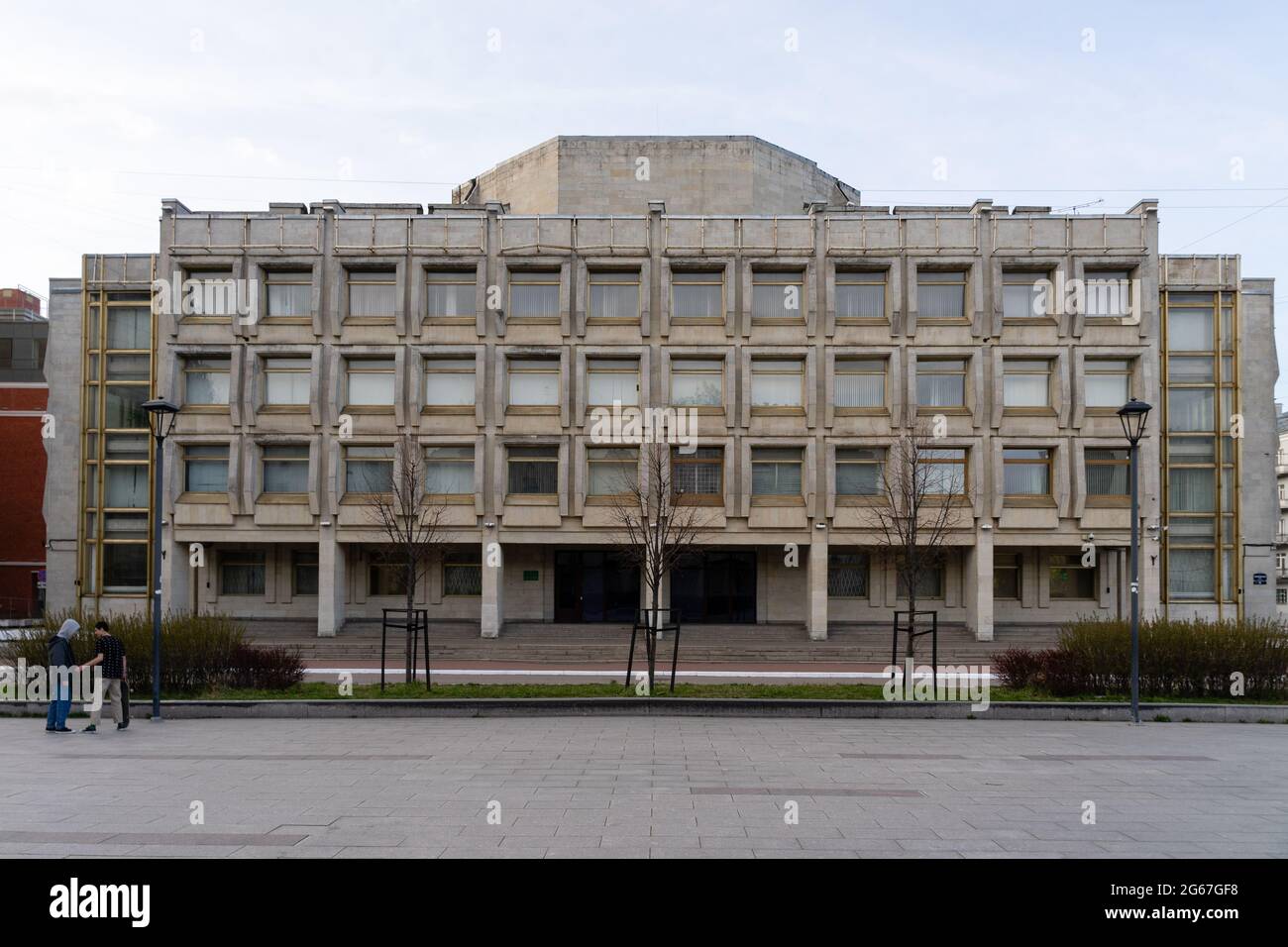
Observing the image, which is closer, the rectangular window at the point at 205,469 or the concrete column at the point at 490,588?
the concrete column at the point at 490,588

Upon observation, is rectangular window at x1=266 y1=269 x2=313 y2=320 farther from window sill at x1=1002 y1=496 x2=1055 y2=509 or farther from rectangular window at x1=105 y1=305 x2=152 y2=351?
window sill at x1=1002 y1=496 x2=1055 y2=509

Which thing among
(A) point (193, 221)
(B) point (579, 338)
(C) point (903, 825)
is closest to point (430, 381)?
(B) point (579, 338)

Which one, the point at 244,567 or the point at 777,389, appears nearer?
the point at 777,389

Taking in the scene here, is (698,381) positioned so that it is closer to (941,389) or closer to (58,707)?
(941,389)

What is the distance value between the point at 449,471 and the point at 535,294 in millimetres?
8094

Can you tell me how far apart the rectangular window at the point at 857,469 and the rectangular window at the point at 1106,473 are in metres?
8.41

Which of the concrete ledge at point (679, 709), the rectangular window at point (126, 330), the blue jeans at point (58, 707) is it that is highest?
the rectangular window at point (126, 330)

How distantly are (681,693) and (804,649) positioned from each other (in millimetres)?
16692

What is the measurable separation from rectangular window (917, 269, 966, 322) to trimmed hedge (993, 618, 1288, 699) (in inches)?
834

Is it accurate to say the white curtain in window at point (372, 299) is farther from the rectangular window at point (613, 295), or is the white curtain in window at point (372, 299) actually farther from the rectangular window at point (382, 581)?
Result: the rectangular window at point (382, 581)

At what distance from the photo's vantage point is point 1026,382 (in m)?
39.2

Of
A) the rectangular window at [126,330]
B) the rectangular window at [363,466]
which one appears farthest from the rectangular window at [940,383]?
the rectangular window at [126,330]

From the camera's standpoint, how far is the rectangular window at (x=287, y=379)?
39.6m

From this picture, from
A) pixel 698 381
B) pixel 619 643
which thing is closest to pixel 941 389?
pixel 698 381
